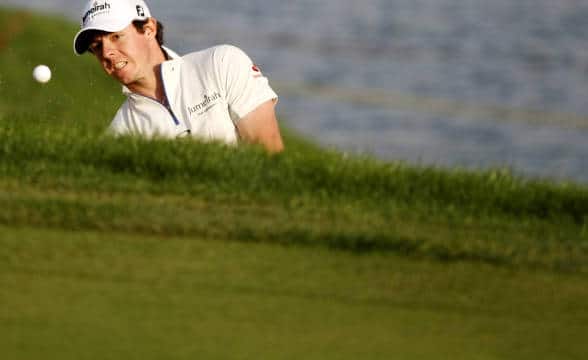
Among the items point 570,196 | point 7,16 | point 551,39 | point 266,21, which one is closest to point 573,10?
point 551,39

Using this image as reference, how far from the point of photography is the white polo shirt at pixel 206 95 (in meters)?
5.71

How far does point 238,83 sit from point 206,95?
15 cm

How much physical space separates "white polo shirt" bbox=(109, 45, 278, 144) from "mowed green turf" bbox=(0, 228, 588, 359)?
170 cm

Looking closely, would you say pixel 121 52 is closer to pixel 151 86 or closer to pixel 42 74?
pixel 151 86

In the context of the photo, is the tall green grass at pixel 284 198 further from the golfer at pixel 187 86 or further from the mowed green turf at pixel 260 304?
the golfer at pixel 187 86

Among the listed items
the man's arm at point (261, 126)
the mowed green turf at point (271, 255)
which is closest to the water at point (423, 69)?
the man's arm at point (261, 126)

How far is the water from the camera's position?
68.1 ft

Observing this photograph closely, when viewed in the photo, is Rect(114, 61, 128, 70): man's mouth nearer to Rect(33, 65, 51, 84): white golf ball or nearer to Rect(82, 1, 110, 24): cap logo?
Rect(82, 1, 110, 24): cap logo

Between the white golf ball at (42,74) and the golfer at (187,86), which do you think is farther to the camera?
the white golf ball at (42,74)

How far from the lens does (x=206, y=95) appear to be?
5.73m

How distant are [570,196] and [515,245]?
Answer: 2.56 feet

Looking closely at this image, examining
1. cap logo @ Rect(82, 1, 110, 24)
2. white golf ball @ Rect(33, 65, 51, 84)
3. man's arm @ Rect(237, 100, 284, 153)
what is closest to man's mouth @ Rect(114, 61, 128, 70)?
cap logo @ Rect(82, 1, 110, 24)

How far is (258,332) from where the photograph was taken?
11.0 ft

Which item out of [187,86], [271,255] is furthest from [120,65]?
[271,255]
